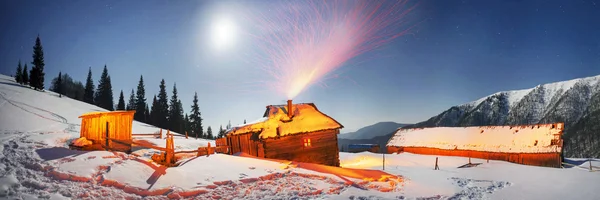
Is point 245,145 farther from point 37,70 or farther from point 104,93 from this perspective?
point 104,93

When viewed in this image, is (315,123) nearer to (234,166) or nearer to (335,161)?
(335,161)

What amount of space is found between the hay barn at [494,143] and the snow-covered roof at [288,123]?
26273mm

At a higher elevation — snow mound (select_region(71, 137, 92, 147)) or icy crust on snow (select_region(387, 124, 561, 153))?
snow mound (select_region(71, 137, 92, 147))

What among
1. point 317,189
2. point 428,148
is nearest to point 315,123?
point 317,189

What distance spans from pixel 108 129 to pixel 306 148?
14921mm

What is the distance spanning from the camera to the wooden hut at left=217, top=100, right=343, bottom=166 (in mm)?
24688

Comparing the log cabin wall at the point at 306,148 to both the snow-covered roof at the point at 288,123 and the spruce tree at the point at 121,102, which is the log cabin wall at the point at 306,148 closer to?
the snow-covered roof at the point at 288,123

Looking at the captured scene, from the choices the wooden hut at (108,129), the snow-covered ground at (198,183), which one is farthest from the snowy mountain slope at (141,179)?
the wooden hut at (108,129)

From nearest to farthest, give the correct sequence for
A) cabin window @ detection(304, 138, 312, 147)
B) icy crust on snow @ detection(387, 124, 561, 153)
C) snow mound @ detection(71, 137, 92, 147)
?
snow mound @ detection(71, 137, 92, 147)
cabin window @ detection(304, 138, 312, 147)
icy crust on snow @ detection(387, 124, 561, 153)

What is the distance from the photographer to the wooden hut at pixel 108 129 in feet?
67.4

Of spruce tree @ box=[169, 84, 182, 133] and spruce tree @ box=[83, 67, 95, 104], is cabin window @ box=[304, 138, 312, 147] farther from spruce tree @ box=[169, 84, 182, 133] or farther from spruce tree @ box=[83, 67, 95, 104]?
spruce tree @ box=[83, 67, 95, 104]

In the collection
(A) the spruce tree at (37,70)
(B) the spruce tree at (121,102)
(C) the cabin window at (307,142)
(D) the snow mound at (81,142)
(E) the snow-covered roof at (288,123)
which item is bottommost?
(C) the cabin window at (307,142)

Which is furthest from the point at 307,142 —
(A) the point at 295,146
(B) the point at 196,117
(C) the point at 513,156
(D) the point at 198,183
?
(B) the point at 196,117

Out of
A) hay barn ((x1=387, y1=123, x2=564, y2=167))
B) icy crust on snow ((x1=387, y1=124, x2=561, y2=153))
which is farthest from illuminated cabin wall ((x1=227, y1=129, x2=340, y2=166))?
icy crust on snow ((x1=387, y1=124, x2=561, y2=153))
